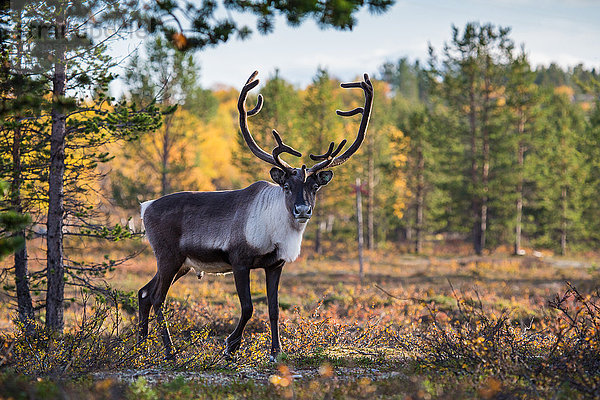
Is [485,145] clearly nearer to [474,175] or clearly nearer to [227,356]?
[474,175]

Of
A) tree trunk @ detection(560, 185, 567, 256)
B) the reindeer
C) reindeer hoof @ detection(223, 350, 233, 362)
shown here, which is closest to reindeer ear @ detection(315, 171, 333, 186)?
the reindeer

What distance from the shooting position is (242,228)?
7469mm

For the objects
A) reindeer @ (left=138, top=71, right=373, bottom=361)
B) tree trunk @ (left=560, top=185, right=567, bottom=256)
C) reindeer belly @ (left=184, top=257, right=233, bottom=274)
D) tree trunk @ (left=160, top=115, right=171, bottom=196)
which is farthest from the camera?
tree trunk @ (left=560, top=185, right=567, bottom=256)

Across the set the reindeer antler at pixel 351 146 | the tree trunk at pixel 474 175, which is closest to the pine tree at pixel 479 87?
the tree trunk at pixel 474 175

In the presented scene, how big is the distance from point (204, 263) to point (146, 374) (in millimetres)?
1930

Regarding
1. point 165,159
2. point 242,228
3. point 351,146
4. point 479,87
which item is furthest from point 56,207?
point 479,87

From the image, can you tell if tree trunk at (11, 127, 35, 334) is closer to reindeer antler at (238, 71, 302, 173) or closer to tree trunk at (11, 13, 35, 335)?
tree trunk at (11, 13, 35, 335)

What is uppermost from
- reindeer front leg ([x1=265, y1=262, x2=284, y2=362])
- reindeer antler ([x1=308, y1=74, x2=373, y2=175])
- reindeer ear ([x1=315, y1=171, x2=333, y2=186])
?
reindeer antler ([x1=308, y1=74, x2=373, y2=175])

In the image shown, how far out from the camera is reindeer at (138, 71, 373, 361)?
725cm

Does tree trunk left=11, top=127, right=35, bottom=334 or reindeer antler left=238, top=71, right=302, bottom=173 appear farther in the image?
tree trunk left=11, top=127, right=35, bottom=334

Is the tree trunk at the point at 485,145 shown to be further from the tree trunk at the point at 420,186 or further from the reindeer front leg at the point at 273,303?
the reindeer front leg at the point at 273,303

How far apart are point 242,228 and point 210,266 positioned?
867 millimetres

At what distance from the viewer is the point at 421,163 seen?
34.9m

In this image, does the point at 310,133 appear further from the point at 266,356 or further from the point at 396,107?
the point at 266,356
